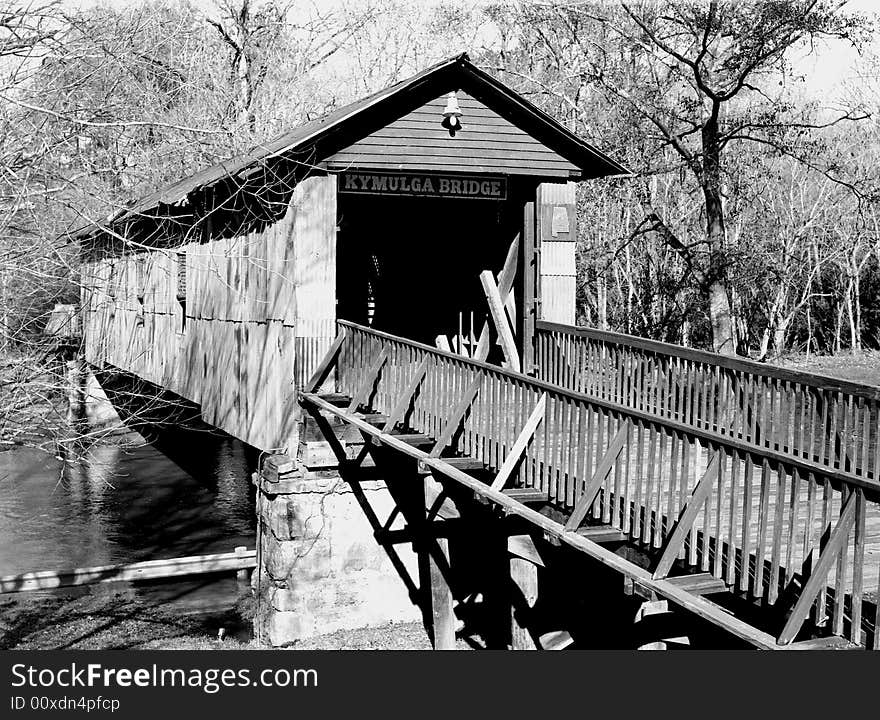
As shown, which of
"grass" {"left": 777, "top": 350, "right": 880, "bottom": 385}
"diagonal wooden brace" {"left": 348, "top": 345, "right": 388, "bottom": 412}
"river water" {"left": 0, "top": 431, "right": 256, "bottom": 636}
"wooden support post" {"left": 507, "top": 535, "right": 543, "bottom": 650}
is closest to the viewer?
"wooden support post" {"left": 507, "top": 535, "right": 543, "bottom": 650}

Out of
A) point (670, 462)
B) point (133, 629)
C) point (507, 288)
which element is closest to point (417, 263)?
point (507, 288)

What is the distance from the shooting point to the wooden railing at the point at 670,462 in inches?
259

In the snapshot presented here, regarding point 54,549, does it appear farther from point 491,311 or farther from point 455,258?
point 491,311

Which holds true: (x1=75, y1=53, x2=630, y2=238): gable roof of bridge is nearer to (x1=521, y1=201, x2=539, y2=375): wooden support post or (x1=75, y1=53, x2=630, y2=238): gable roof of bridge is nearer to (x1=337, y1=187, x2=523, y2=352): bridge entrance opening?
(x1=521, y1=201, x2=539, y2=375): wooden support post

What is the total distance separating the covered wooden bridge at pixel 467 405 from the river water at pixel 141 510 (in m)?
3.42

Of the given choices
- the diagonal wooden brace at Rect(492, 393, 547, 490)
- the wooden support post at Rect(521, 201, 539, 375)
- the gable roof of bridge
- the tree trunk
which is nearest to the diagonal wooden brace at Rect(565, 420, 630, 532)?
the diagonal wooden brace at Rect(492, 393, 547, 490)

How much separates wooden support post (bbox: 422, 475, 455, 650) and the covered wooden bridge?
0.03m

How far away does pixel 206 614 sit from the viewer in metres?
17.8

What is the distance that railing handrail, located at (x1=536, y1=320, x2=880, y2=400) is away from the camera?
30.4 ft

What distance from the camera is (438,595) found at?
46.9 feet

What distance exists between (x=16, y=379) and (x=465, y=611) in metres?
7.37

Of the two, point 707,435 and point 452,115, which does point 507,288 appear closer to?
point 452,115

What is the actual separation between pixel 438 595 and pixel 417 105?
652cm

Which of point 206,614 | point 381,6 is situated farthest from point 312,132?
point 381,6
